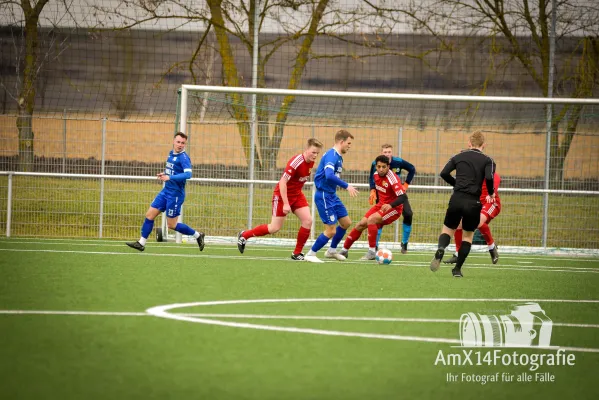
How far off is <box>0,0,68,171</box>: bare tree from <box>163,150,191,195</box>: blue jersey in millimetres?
6089

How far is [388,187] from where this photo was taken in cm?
1350

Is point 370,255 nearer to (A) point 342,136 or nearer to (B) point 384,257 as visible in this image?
(B) point 384,257

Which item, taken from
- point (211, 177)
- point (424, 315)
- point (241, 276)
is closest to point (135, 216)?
point (211, 177)

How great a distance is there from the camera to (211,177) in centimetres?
1666

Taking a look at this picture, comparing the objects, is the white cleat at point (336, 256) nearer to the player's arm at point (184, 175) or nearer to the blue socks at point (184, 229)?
the blue socks at point (184, 229)

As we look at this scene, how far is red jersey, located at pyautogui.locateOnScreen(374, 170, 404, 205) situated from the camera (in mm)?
13242

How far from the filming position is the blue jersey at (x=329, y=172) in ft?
39.0

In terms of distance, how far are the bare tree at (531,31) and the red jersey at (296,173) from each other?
7477 mm

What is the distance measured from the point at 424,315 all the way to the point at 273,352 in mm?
1992

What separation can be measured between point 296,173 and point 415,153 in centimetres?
572

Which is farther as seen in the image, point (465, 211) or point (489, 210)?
point (489, 210)

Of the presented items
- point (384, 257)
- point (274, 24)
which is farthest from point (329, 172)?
point (274, 24)

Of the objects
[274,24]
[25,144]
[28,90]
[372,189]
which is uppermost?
[274,24]

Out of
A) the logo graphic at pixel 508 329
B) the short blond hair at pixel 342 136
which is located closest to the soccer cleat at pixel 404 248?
the short blond hair at pixel 342 136
